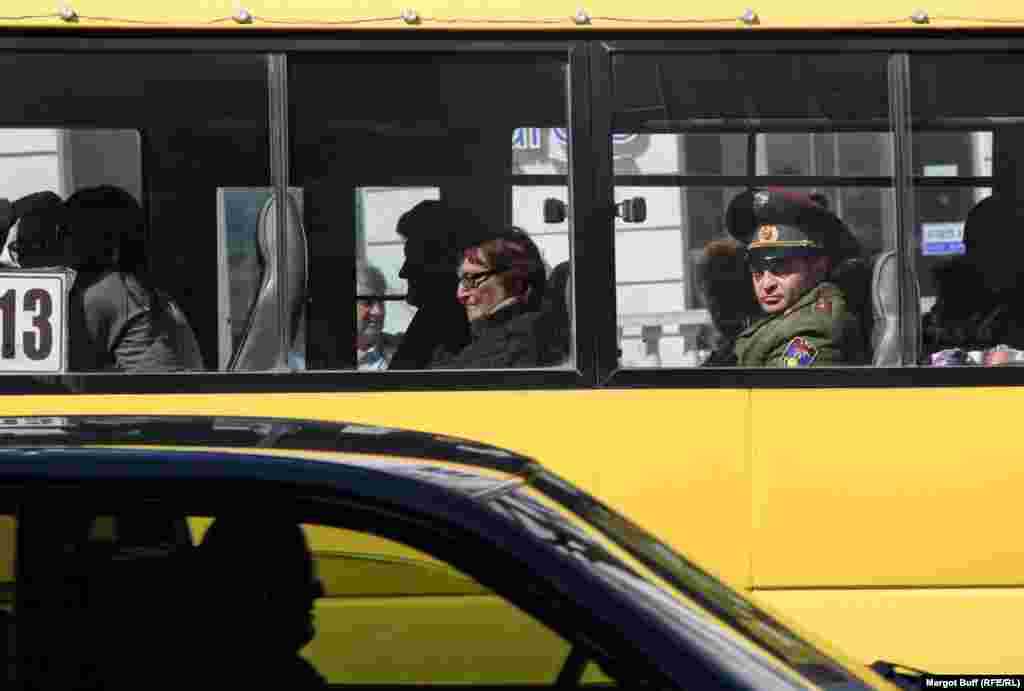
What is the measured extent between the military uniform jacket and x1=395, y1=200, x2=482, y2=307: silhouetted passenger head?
3.43 ft

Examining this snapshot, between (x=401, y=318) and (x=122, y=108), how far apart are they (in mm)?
1182

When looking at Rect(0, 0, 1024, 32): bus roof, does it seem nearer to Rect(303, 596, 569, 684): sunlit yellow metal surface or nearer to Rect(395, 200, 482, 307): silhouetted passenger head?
Rect(395, 200, 482, 307): silhouetted passenger head

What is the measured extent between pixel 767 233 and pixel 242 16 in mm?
1969

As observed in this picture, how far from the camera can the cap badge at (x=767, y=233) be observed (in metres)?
6.15

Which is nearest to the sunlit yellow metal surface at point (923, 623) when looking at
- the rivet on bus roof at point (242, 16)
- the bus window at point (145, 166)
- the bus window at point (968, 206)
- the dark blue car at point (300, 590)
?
the bus window at point (968, 206)

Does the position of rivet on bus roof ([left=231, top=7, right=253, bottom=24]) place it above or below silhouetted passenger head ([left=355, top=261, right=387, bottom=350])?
above

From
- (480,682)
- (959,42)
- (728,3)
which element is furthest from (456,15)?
(480,682)

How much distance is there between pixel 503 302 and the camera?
6172mm

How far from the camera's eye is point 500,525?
2609 millimetres

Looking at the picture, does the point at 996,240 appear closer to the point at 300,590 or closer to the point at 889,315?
the point at 889,315

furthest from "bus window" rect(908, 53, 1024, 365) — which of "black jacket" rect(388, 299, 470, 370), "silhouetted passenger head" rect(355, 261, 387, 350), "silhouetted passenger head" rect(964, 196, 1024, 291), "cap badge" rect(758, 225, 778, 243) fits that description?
"silhouetted passenger head" rect(355, 261, 387, 350)

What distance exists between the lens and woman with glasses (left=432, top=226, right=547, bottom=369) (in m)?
6.17

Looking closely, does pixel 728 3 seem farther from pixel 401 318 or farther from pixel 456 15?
pixel 401 318

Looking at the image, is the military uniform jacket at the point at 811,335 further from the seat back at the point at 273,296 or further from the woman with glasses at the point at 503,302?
the seat back at the point at 273,296
